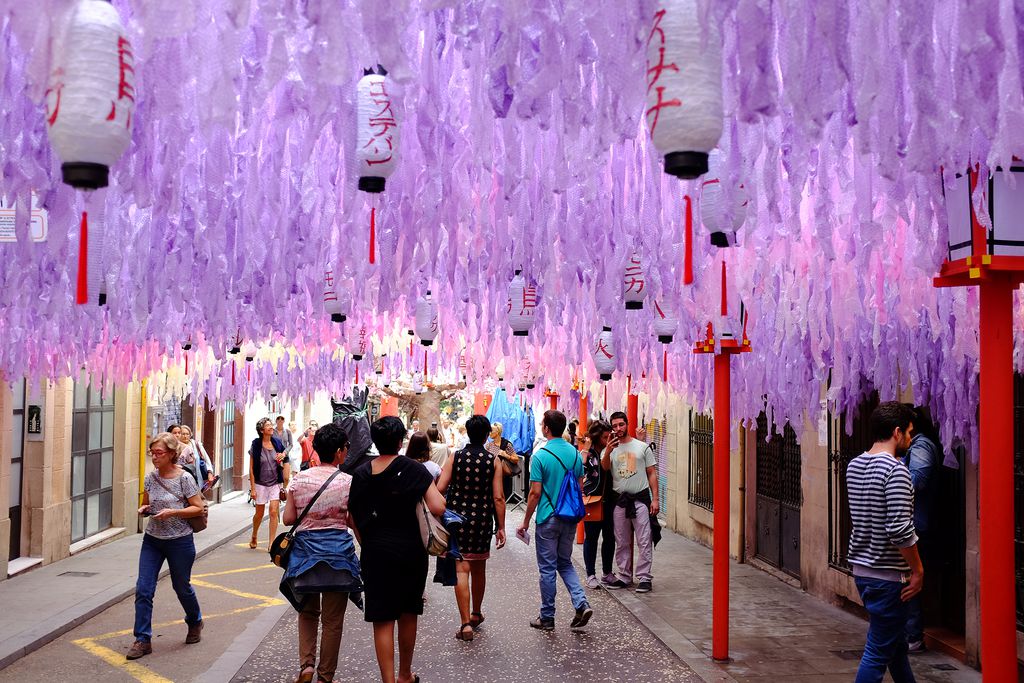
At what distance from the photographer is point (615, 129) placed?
3514mm

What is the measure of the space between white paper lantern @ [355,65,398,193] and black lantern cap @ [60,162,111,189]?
43.7 inches

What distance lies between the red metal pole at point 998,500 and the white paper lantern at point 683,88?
2219mm

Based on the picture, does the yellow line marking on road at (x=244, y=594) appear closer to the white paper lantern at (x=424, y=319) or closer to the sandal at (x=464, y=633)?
the sandal at (x=464, y=633)

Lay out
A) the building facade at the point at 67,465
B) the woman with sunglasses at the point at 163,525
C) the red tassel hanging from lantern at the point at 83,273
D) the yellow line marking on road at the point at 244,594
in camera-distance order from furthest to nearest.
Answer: the building facade at the point at 67,465 < the yellow line marking on road at the point at 244,594 < the woman with sunglasses at the point at 163,525 < the red tassel hanging from lantern at the point at 83,273

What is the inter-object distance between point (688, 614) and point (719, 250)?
15.2ft

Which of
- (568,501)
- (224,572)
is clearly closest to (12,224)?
(568,501)

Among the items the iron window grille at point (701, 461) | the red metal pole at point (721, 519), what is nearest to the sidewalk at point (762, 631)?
the red metal pole at point (721, 519)

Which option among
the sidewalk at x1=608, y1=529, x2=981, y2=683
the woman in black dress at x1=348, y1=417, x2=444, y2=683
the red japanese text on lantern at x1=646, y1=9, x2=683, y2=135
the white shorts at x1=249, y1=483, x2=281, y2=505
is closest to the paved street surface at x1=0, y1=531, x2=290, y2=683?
the woman in black dress at x1=348, y1=417, x2=444, y2=683

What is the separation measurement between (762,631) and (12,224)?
6.91 m

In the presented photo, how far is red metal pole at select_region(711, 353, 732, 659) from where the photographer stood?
24.2 ft

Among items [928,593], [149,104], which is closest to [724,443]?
[928,593]

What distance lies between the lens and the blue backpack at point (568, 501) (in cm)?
873

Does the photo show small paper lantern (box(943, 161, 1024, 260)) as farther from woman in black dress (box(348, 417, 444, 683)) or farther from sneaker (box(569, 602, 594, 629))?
sneaker (box(569, 602, 594, 629))

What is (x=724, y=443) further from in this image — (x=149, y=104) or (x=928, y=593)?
(x=149, y=104)
